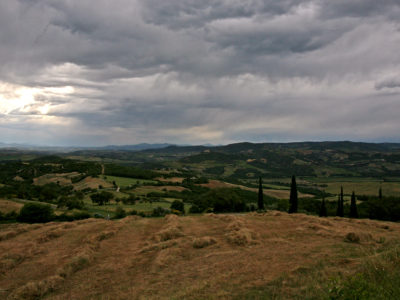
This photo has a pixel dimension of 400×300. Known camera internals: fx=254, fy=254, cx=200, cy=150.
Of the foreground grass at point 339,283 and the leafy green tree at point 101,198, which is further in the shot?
the leafy green tree at point 101,198

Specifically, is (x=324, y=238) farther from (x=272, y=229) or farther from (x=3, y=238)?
(x=3, y=238)

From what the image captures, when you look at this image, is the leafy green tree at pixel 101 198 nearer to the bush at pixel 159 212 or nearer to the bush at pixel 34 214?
the bush at pixel 34 214

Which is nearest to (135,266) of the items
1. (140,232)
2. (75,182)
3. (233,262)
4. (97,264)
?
(97,264)

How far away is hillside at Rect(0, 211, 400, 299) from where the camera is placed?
41.1 feet

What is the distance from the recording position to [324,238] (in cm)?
2553

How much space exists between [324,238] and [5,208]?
7139 centimetres

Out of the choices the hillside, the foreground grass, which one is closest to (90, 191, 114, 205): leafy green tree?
the hillside

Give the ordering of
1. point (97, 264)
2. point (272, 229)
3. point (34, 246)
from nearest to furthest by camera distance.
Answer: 1. point (97, 264)
2. point (34, 246)
3. point (272, 229)

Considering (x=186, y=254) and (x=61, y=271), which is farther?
(x=186, y=254)

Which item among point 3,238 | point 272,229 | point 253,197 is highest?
point 272,229

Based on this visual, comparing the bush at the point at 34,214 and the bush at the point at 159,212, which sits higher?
the bush at the point at 34,214

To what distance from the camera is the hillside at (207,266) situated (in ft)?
41.1

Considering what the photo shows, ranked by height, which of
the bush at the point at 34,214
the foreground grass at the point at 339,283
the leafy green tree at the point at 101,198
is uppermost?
the foreground grass at the point at 339,283

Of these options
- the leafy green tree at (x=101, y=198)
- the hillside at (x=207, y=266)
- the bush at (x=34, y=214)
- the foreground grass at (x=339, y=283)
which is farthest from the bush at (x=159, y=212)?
the foreground grass at (x=339, y=283)
